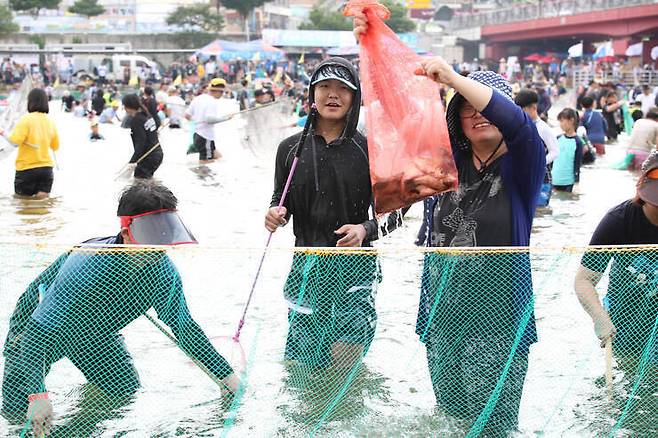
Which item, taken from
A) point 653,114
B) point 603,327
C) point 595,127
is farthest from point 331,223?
point 595,127

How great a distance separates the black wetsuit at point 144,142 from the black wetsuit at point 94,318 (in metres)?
9.68

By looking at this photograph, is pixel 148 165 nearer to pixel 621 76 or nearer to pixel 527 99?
pixel 527 99

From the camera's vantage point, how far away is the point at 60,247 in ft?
11.9

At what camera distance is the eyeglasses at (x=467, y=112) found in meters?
3.55

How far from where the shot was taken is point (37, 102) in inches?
468

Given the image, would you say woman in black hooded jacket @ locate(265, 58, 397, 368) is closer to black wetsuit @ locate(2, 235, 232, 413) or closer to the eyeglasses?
black wetsuit @ locate(2, 235, 232, 413)

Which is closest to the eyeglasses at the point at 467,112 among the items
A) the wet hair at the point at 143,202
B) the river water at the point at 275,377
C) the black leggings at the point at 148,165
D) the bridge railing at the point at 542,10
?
the river water at the point at 275,377

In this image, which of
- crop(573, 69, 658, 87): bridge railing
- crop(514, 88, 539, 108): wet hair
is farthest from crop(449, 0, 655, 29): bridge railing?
crop(514, 88, 539, 108): wet hair

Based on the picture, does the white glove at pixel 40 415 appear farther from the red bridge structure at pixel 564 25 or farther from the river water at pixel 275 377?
the red bridge structure at pixel 564 25

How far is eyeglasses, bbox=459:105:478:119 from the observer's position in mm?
3552

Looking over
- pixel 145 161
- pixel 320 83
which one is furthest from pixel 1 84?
pixel 320 83

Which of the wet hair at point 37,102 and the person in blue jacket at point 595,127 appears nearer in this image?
the wet hair at point 37,102

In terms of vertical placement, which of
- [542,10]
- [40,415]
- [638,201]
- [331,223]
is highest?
[542,10]

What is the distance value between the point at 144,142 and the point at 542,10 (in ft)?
211
